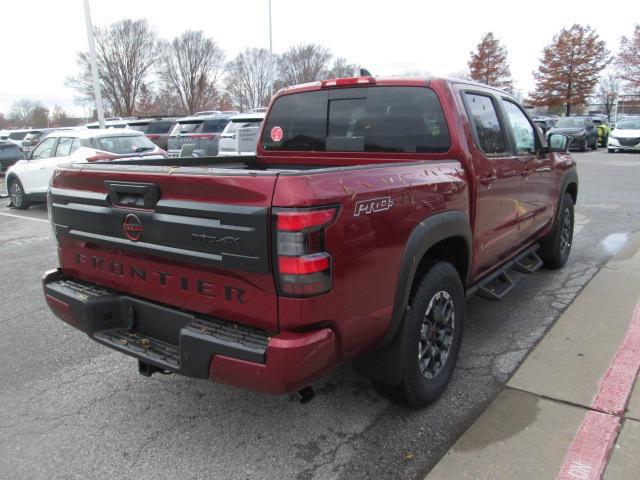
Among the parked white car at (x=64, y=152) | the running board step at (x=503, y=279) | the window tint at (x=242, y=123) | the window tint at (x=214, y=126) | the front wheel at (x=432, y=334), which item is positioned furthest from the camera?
the window tint at (x=214, y=126)

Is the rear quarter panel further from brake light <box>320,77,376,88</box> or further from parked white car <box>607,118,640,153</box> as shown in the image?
parked white car <box>607,118,640,153</box>

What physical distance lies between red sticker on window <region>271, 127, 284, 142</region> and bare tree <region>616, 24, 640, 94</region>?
47694 millimetres

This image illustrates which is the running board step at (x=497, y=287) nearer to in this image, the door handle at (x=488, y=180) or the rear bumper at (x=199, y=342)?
the door handle at (x=488, y=180)

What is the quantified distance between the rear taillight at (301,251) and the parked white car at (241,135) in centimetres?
1151

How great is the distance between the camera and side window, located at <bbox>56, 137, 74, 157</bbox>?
418 inches

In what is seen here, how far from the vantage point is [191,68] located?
50.9m

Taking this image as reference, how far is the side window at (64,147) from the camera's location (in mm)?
10609

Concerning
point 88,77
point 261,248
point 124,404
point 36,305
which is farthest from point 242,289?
point 88,77

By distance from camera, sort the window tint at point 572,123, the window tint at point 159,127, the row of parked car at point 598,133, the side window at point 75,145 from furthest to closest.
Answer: the window tint at point 572,123, the window tint at point 159,127, the row of parked car at point 598,133, the side window at point 75,145

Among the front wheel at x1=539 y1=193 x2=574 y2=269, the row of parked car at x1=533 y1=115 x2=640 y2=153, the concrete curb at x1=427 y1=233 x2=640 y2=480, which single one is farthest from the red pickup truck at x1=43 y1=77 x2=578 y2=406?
the row of parked car at x1=533 y1=115 x2=640 y2=153

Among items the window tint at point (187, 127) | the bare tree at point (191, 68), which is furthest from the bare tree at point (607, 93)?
the window tint at point (187, 127)

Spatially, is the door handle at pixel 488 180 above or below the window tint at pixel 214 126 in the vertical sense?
below

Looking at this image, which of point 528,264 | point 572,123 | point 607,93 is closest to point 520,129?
point 528,264

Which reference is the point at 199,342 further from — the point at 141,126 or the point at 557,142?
the point at 141,126
